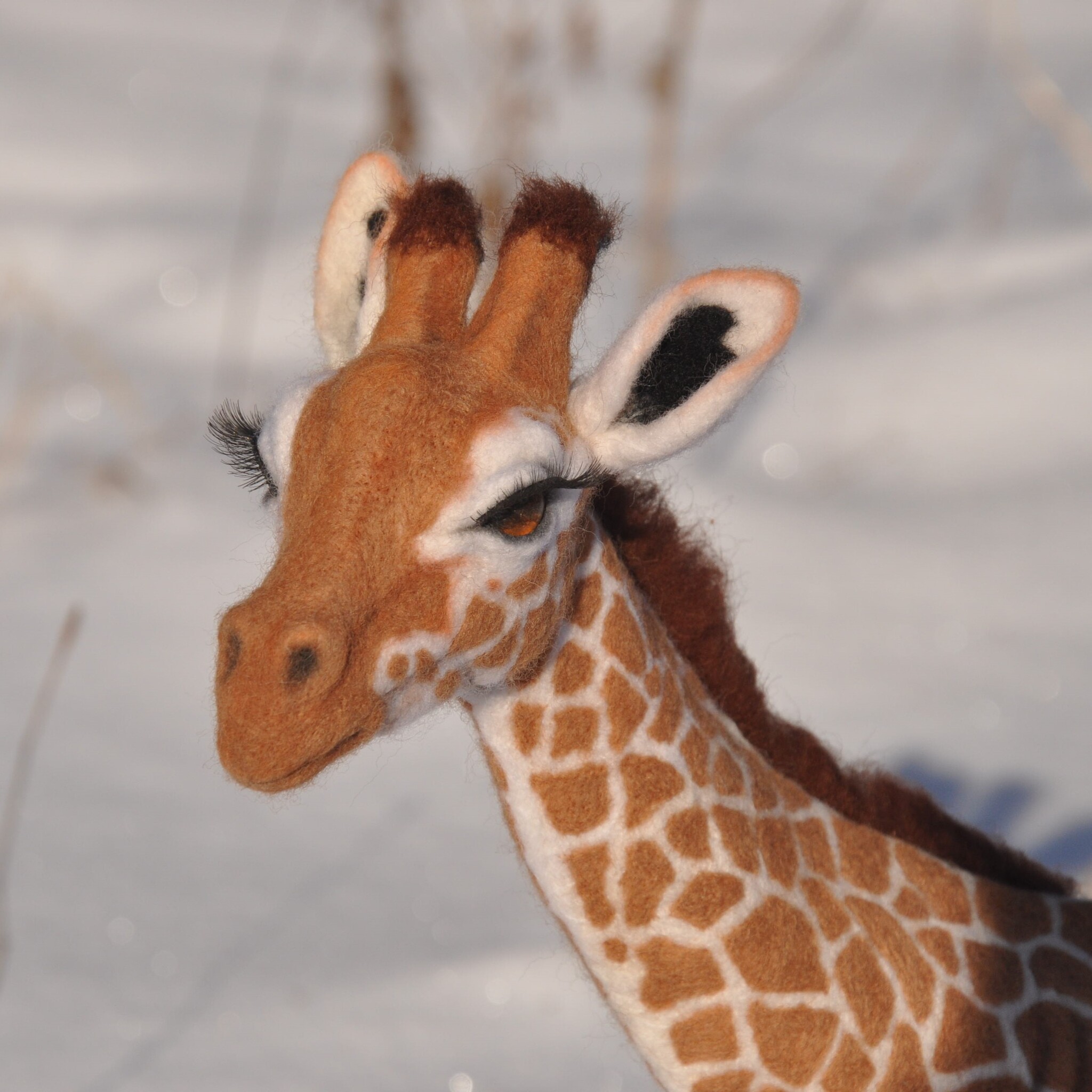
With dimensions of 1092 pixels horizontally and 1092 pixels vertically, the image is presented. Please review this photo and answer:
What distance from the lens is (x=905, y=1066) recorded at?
137cm

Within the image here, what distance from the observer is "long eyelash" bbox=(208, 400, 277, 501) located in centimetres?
129

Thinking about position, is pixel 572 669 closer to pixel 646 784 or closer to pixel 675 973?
pixel 646 784

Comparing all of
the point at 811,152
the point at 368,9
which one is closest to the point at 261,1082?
the point at 368,9

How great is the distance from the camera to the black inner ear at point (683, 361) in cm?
123

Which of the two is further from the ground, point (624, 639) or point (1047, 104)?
point (1047, 104)

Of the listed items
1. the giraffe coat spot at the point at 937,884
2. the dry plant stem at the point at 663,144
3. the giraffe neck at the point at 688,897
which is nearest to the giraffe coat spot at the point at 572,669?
the giraffe neck at the point at 688,897

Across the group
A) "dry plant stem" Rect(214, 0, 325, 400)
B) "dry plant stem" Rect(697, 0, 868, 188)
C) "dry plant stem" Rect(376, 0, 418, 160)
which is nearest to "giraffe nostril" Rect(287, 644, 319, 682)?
"dry plant stem" Rect(376, 0, 418, 160)

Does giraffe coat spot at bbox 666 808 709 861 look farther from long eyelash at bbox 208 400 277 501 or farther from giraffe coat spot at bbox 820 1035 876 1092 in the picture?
long eyelash at bbox 208 400 277 501

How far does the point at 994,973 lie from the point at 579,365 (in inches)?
52.4

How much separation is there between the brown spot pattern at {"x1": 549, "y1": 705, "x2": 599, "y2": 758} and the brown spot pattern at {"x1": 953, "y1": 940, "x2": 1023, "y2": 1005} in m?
0.50

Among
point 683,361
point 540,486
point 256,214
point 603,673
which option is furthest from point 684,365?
point 256,214

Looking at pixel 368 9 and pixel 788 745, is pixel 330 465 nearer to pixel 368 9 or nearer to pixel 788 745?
pixel 788 745

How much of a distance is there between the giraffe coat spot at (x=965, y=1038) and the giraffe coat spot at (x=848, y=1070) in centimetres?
8

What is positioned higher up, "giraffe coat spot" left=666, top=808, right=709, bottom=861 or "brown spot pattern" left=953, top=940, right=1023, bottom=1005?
"giraffe coat spot" left=666, top=808, right=709, bottom=861
